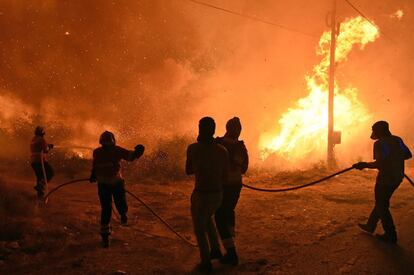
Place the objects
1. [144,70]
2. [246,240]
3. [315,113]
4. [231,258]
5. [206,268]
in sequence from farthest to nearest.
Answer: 1. [144,70]
2. [315,113]
3. [246,240]
4. [231,258]
5. [206,268]

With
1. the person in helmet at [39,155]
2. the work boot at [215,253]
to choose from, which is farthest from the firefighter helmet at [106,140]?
the person in helmet at [39,155]

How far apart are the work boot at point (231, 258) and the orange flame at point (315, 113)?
12259 millimetres

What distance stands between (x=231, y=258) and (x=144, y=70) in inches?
673

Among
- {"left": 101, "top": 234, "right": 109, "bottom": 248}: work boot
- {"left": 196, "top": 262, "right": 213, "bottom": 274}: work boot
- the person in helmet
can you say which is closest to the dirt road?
{"left": 101, "top": 234, "right": 109, "bottom": 248}: work boot

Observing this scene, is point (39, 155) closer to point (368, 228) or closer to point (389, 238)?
point (368, 228)

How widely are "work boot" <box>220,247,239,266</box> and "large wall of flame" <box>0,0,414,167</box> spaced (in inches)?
466

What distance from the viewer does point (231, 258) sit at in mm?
5082

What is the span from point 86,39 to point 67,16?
1.46 m

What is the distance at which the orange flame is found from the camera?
17.1m

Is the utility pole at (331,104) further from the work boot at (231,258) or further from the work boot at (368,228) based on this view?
the work boot at (231,258)

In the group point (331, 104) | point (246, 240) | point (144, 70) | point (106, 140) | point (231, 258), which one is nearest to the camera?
point (231, 258)

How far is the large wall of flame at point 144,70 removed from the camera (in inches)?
707

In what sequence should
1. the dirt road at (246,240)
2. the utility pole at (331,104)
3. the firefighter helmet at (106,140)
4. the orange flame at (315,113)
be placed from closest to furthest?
1. the dirt road at (246,240)
2. the firefighter helmet at (106,140)
3. the utility pole at (331,104)
4. the orange flame at (315,113)

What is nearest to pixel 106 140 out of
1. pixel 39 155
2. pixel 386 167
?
pixel 39 155
